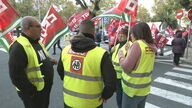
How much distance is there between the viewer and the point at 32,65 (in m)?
2.91

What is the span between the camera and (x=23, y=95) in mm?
3055

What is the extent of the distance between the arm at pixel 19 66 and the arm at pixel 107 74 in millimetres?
998

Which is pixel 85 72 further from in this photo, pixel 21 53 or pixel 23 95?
pixel 23 95

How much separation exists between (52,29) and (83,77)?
7.42 feet

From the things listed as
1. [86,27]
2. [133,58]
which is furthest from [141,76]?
[86,27]

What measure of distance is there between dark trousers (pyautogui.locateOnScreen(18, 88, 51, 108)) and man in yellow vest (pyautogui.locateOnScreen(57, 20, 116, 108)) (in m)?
0.64

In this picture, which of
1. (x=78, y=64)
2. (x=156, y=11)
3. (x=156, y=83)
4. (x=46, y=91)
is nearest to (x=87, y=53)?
(x=78, y=64)

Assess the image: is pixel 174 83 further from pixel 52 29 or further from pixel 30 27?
pixel 30 27

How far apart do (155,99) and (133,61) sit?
10.7 ft

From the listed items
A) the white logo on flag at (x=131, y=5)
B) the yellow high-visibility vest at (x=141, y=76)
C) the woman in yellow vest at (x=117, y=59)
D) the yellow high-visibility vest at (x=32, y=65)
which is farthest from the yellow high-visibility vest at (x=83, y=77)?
the white logo on flag at (x=131, y=5)

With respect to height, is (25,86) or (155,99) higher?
(25,86)

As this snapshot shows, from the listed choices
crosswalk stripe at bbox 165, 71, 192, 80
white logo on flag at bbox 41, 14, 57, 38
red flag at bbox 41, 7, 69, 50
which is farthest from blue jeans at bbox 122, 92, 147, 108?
crosswalk stripe at bbox 165, 71, 192, 80

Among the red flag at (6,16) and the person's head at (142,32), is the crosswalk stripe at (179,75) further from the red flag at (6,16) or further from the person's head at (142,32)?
the red flag at (6,16)

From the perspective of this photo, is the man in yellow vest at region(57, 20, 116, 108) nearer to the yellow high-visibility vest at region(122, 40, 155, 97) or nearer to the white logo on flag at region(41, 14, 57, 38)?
the yellow high-visibility vest at region(122, 40, 155, 97)
